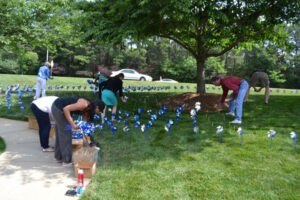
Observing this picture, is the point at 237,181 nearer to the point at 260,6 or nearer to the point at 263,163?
the point at 263,163

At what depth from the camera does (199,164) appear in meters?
4.06

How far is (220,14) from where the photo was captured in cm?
652

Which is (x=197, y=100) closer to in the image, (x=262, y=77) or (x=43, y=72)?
(x=262, y=77)

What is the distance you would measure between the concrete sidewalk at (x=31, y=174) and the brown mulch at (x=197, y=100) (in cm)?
448

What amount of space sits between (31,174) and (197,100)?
19.6ft

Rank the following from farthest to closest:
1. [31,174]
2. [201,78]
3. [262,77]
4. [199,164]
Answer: [201,78] → [262,77] → [199,164] → [31,174]

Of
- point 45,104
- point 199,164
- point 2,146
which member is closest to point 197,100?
point 199,164

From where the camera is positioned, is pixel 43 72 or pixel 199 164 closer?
pixel 199 164

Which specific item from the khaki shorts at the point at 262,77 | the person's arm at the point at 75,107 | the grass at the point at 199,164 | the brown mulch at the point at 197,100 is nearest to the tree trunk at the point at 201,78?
the brown mulch at the point at 197,100

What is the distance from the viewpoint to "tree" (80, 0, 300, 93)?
21.7 feet

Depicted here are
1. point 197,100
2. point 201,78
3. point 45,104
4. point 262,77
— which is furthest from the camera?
point 201,78

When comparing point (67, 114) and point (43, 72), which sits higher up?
point (43, 72)

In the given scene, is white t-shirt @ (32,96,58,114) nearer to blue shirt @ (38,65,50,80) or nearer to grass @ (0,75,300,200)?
grass @ (0,75,300,200)

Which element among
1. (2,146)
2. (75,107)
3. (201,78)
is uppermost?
(201,78)
